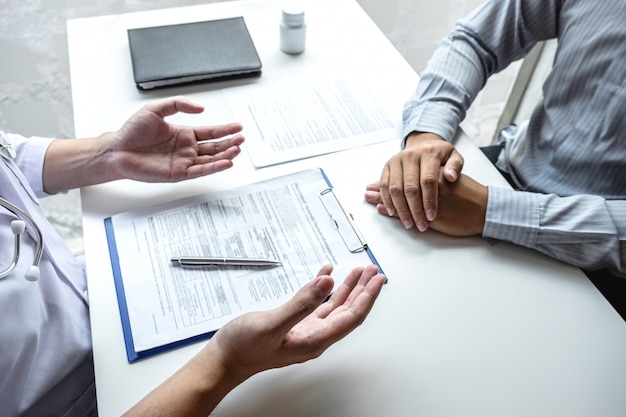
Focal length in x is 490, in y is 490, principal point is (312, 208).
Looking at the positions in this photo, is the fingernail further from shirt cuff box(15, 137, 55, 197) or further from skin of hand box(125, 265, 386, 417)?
shirt cuff box(15, 137, 55, 197)

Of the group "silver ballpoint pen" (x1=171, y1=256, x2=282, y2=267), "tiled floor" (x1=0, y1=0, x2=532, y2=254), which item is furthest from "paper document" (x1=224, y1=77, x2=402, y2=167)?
"tiled floor" (x1=0, y1=0, x2=532, y2=254)

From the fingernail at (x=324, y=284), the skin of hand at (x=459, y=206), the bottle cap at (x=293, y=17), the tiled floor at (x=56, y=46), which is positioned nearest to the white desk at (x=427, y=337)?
the skin of hand at (x=459, y=206)

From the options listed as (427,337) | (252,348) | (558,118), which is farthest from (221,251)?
(558,118)

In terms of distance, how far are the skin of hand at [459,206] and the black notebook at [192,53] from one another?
0.47 metres

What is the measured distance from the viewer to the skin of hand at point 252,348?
23.3 inches

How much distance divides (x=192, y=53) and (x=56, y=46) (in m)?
0.64

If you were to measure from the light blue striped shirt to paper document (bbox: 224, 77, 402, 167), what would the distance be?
0.08m

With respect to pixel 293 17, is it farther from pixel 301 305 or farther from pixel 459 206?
pixel 301 305

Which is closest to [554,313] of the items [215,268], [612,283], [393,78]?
[612,283]

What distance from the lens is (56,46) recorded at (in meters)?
1.49

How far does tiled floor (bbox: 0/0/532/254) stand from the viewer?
55.9 inches

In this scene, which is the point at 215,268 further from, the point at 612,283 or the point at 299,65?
the point at 612,283

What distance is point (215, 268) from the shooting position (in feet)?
2.44

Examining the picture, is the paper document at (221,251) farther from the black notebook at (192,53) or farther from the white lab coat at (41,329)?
the black notebook at (192,53)
